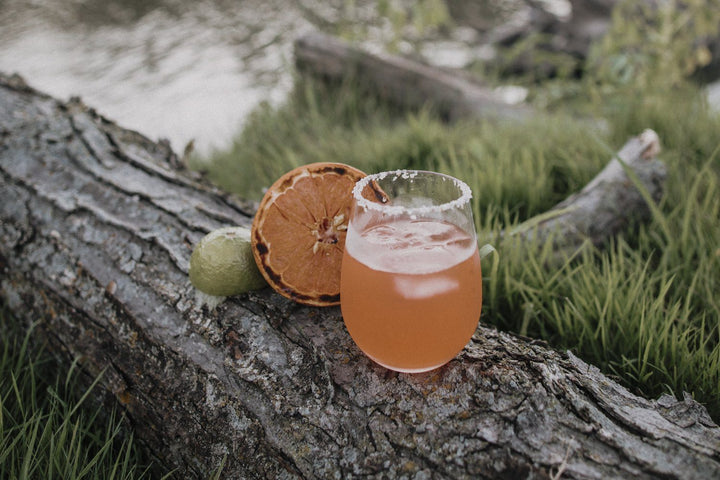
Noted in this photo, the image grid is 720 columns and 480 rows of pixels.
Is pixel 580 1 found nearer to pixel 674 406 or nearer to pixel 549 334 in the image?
Answer: pixel 549 334

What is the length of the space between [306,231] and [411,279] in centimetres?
44

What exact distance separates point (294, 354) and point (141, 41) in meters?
7.72

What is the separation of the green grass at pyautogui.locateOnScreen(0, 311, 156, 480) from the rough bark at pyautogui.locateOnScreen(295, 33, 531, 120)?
129 inches

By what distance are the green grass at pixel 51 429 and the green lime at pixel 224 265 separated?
0.42m

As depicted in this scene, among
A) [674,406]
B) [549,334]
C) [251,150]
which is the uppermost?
[674,406]

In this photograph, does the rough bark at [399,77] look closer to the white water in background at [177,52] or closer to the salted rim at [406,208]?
the white water in background at [177,52]

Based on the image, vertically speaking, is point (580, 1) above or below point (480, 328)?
below

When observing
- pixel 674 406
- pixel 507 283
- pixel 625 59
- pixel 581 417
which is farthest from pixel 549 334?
pixel 625 59

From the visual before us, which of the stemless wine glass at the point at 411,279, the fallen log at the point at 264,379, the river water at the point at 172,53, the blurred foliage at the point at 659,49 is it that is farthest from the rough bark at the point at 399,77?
the stemless wine glass at the point at 411,279

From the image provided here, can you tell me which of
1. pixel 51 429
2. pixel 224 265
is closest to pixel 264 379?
pixel 224 265

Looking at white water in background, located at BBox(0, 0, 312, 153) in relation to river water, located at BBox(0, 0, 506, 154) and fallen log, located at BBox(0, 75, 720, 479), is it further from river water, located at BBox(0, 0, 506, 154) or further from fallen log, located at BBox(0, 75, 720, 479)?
fallen log, located at BBox(0, 75, 720, 479)

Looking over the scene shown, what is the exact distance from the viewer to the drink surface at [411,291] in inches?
44.1

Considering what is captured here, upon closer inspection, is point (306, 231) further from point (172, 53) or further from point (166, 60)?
point (172, 53)

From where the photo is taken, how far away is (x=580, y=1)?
695 centimetres
